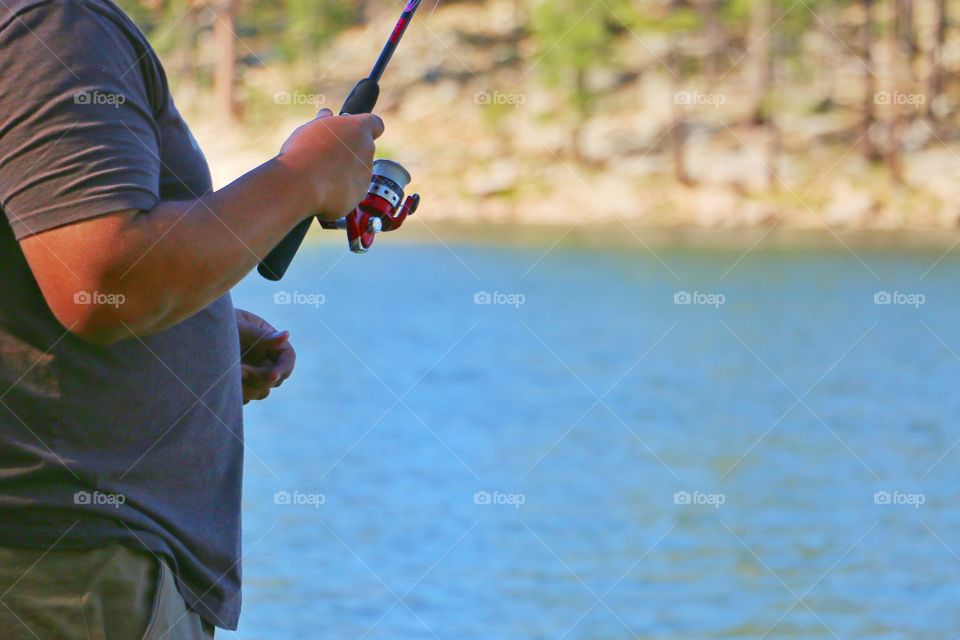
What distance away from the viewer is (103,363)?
5.26ft

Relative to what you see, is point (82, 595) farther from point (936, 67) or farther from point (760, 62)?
point (936, 67)

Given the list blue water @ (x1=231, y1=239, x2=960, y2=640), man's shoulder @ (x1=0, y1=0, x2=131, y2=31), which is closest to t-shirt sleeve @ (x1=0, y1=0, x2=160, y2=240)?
man's shoulder @ (x1=0, y1=0, x2=131, y2=31)

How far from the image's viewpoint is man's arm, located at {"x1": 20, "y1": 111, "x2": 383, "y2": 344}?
57.4 inches

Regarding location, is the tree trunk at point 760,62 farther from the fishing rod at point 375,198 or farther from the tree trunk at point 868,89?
the fishing rod at point 375,198

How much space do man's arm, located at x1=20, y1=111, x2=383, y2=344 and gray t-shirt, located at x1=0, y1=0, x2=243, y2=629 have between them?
0.02m

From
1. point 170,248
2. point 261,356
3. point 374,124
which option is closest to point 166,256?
point 170,248

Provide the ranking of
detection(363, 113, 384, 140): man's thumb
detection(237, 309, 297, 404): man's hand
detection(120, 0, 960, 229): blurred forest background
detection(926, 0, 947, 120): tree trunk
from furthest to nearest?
detection(926, 0, 947, 120): tree trunk
detection(120, 0, 960, 229): blurred forest background
detection(237, 309, 297, 404): man's hand
detection(363, 113, 384, 140): man's thumb

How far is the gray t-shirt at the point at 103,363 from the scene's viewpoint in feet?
4.76

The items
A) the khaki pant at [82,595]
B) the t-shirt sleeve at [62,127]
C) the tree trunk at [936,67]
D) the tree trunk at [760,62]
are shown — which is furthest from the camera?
the tree trunk at [936,67]

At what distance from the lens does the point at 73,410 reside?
1597 mm

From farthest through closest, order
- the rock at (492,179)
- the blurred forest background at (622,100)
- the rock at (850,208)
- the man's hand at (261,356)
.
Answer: the rock at (492,179), the blurred forest background at (622,100), the rock at (850,208), the man's hand at (261,356)

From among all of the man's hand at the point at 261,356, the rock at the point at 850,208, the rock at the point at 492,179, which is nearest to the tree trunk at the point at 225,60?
the rock at the point at 492,179

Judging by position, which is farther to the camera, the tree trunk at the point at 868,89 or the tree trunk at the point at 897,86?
the tree trunk at the point at 868,89

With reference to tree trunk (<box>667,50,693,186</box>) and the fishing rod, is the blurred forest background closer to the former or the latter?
tree trunk (<box>667,50,693,186</box>)
